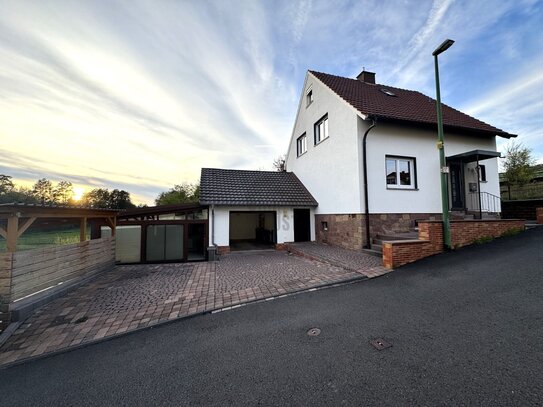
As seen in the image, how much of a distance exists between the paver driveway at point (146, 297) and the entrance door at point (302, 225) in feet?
15.6

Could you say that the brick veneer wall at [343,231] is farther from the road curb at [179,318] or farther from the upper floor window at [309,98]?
the upper floor window at [309,98]

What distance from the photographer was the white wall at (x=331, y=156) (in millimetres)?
9156

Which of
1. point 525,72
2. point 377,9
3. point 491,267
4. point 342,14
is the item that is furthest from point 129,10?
point 525,72

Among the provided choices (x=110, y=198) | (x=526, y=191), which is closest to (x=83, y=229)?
(x=526, y=191)

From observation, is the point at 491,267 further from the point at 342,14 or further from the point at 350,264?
the point at 342,14

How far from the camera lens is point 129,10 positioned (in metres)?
6.65

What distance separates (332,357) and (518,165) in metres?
23.3

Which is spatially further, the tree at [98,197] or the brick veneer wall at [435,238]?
the tree at [98,197]

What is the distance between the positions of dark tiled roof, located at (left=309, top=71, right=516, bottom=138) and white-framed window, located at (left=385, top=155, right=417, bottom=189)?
5.09 ft

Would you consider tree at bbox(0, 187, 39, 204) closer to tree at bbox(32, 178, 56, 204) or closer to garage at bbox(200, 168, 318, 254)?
tree at bbox(32, 178, 56, 204)

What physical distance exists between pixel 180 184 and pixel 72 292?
39219 mm

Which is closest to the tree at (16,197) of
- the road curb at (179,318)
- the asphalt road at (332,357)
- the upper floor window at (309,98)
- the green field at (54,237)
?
the green field at (54,237)

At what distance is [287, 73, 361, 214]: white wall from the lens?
9.16 m

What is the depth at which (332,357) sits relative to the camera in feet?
9.00
